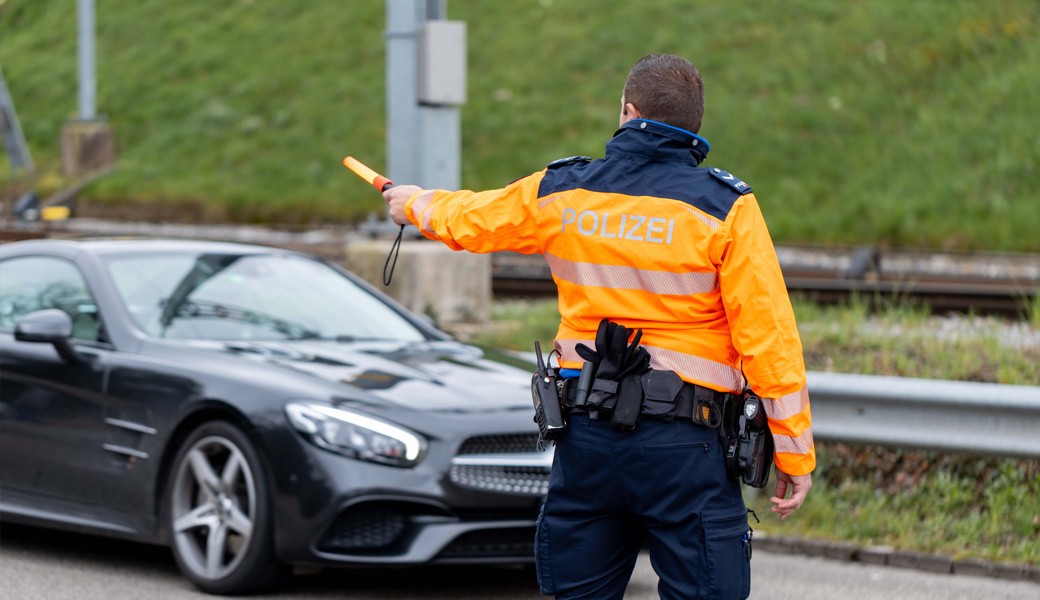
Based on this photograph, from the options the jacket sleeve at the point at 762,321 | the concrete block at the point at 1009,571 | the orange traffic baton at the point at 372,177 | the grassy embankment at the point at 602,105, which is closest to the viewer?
the jacket sleeve at the point at 762,321

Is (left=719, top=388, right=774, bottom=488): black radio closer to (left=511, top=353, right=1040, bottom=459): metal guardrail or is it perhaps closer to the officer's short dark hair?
the officer's short dark hair

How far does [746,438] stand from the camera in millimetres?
2990

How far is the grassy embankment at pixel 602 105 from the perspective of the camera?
18016 millimetres

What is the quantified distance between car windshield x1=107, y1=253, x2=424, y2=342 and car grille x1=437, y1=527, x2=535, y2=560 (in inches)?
55.2

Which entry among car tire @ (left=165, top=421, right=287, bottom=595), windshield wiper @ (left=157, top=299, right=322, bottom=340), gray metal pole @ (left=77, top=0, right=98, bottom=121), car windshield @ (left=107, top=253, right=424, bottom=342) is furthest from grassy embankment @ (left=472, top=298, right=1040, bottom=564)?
gray metal pole @ (left=77, top=0, right=98, bottom=121)

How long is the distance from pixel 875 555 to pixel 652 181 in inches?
120

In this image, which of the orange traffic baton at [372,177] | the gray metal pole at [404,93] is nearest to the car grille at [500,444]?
the orange traffic baton at [372,177]

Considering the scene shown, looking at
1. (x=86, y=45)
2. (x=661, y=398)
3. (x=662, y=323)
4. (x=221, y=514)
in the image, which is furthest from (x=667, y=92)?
(x=86, y=45)

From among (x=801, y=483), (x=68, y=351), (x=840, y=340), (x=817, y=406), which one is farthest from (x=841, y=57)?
(x=801, y=483)

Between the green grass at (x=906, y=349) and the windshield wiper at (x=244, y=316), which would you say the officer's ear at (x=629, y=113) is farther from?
the green grass at (x=906, y=349)

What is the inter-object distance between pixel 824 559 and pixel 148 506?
2.82 metres

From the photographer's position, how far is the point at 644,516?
9.77 ft

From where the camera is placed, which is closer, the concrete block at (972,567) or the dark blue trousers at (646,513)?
the dark blue trousers at (646,513)

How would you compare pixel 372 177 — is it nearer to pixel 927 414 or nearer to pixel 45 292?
pixel 45 292
